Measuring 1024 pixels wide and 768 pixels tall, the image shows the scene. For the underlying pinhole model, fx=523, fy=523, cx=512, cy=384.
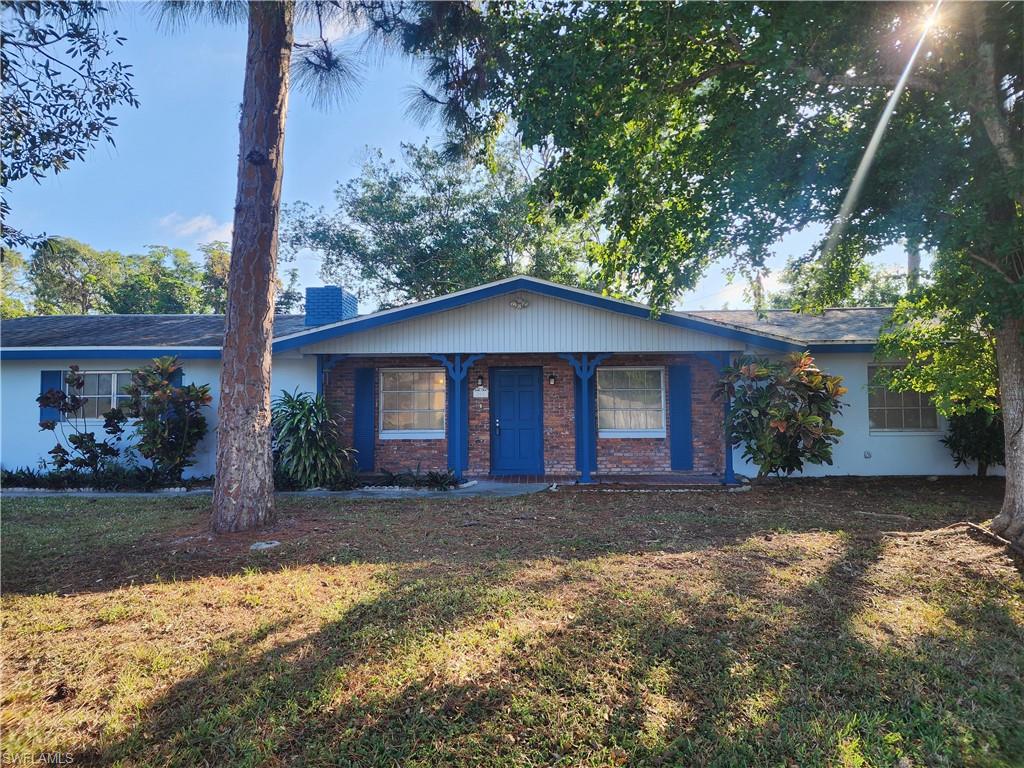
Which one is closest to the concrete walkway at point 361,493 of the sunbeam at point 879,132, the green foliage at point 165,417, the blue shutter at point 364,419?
the green foliage at point 165,417

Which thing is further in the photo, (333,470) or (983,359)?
(333,470)

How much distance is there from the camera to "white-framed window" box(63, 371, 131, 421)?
9867 millimetres

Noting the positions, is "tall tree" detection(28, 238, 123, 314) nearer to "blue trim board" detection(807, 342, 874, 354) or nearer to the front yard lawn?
the front yard lawn

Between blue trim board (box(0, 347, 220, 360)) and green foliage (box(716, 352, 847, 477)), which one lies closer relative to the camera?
green foliage (box(716, 352, 847, 477))

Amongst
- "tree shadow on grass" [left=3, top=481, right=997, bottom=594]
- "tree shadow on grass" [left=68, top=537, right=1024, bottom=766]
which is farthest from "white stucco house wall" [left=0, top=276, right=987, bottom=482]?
"tree shadow on grass" [left=68, top=537, right=1024, bottom=766]

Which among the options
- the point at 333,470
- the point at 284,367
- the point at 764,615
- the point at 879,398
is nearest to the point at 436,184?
the point at 284,367

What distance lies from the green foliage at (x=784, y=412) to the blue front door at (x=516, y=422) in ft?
11.8

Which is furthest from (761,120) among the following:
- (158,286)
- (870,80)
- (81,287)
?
(81,287)

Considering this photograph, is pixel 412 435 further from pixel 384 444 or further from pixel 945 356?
pixel 945 356

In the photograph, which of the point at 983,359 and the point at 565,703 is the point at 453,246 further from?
the point at 565,703

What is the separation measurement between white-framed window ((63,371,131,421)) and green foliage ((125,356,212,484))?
2.90ft

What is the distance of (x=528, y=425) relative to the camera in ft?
34.0

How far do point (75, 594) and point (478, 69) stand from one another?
7394 mm

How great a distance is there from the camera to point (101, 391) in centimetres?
995
